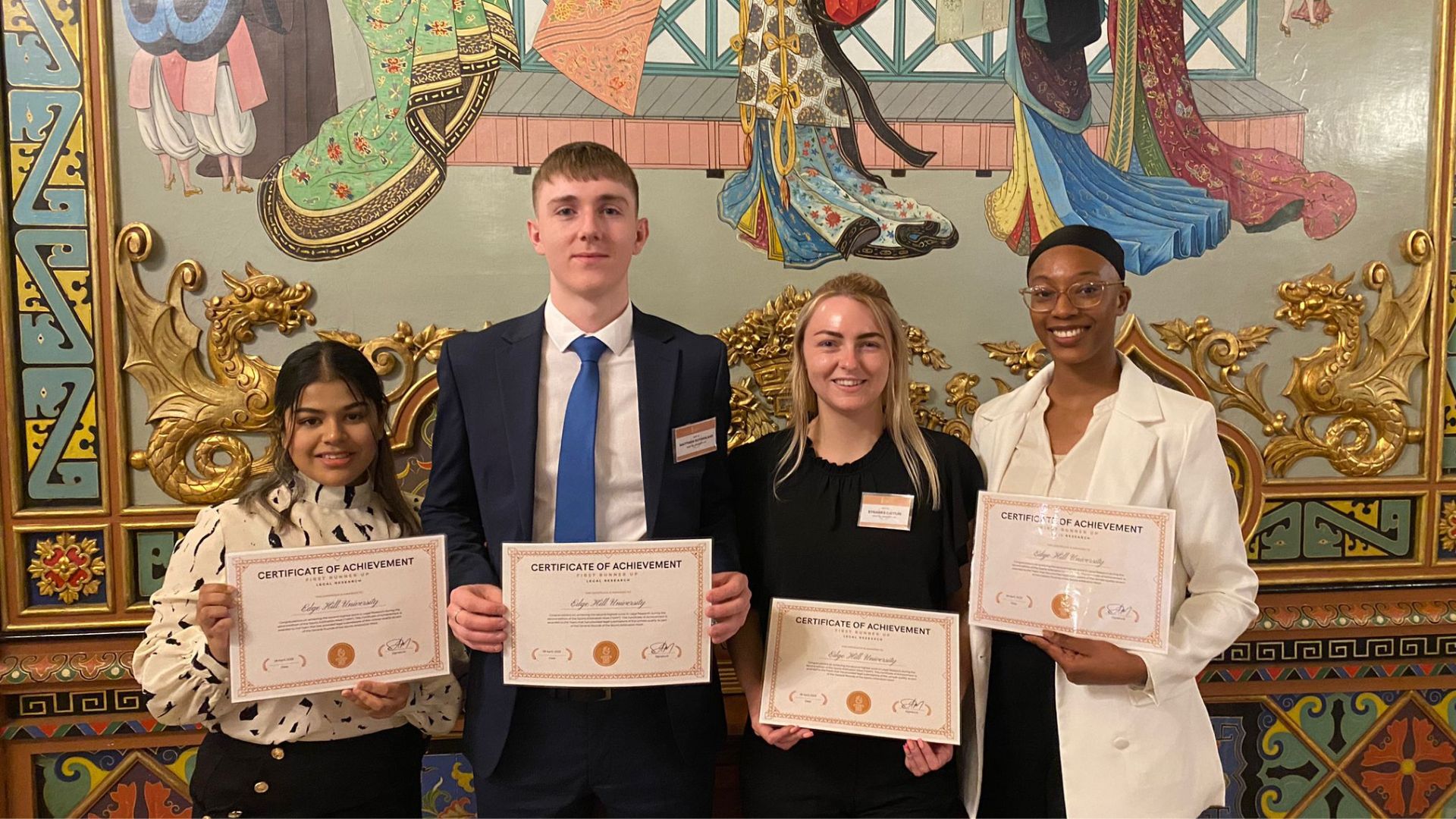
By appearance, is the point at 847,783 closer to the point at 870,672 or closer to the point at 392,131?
the point at 870,672

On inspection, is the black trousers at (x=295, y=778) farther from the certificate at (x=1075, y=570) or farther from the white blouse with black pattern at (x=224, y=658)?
the certificate at (x=1075, y=570)

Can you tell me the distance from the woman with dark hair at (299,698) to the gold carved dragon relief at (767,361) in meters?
1.09

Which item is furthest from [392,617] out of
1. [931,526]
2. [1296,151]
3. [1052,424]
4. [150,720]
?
[1296,151]

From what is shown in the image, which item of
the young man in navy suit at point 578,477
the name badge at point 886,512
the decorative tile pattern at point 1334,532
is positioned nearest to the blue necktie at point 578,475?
the young man in navy suit at point 578,477

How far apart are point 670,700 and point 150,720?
1805 mm

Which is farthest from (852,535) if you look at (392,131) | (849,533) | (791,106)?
(392,131)

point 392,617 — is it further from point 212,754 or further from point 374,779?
point 212,754

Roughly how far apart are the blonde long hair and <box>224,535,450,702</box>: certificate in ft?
2.76

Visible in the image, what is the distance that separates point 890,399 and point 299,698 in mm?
1522

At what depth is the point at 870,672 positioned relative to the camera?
1888mm

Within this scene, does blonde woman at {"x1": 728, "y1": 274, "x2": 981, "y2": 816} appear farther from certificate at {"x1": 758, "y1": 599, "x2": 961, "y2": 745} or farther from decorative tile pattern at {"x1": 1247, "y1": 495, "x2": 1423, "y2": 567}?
decorative tile pattern at {"x1": 1247, "y1": 495, "x2": 1423, "y2": 567}

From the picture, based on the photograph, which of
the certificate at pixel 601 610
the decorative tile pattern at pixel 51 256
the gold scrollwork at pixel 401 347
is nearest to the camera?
the certificate at pixel 601 610

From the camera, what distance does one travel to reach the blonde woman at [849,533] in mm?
1930

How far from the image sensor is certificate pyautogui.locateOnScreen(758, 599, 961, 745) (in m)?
1.87
